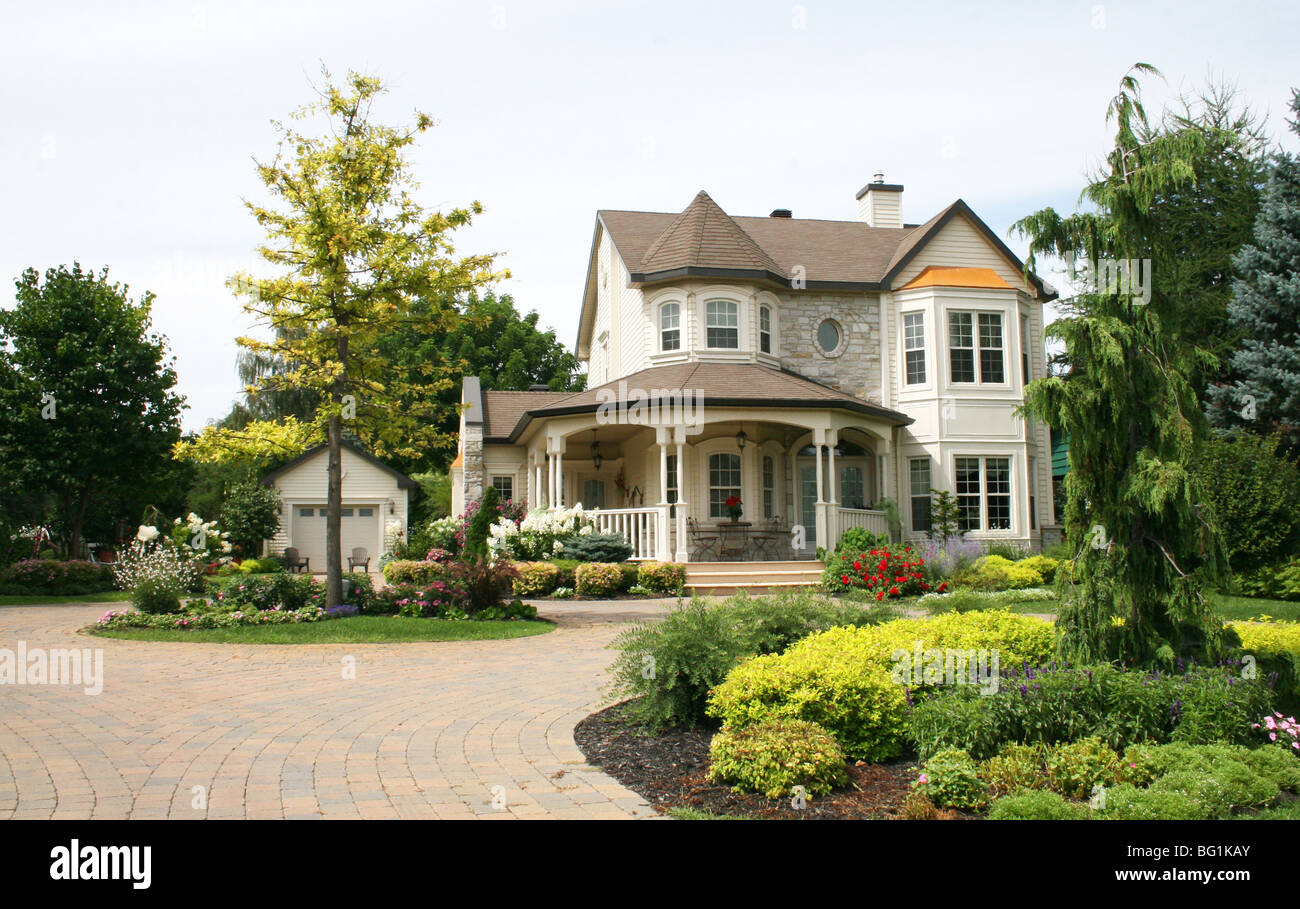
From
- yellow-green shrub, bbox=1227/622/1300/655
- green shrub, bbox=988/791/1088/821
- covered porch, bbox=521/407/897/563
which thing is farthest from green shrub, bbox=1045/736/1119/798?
covered porch, bbox=521/407/897/563

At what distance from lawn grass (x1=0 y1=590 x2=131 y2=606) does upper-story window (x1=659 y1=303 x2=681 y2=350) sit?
12.9 metres

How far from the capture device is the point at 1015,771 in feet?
16.0

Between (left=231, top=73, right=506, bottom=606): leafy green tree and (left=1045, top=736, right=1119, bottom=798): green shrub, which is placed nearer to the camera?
(left=1045, top=736, right=1119, bottom=798): green shrub

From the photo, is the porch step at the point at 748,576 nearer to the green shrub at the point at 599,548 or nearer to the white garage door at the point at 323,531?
the green shrub at the point at 599,548

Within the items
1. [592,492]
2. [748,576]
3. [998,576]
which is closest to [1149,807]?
[748,576]

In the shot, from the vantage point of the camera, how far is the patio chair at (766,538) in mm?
20719

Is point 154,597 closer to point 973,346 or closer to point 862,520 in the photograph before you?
point 862,520

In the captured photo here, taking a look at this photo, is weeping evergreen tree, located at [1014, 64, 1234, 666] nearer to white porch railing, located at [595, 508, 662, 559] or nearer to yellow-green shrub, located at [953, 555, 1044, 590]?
yellow-green shrub, located at [953, 555, 1044, 590]

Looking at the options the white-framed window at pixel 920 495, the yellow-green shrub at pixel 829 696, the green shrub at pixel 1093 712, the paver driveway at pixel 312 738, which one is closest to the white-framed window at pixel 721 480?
the white-framed window at pixel 920 495

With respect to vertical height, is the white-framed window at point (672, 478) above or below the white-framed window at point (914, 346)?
below

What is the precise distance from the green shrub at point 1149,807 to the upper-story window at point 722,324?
17.7 metres

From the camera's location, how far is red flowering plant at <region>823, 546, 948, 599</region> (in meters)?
16.4

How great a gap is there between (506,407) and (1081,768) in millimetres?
24085
